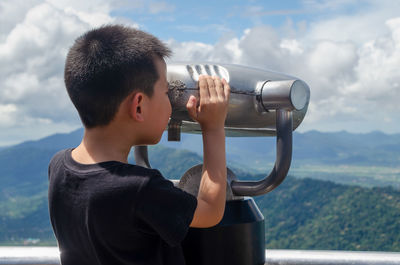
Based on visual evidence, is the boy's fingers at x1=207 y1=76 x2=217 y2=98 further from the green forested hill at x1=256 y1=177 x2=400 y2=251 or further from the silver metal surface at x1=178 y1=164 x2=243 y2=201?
the green forested hill at x1=256 y1=177 x2=400 y2=251

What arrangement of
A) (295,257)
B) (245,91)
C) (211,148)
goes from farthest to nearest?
(295,257) → (245,91) → (211,148)

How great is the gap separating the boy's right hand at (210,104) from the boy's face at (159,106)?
0.19ft

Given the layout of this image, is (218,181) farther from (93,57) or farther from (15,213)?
(15,213)

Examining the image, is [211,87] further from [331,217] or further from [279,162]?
[331,217]

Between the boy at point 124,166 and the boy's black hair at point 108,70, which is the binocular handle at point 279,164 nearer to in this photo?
the boy at point 124,166

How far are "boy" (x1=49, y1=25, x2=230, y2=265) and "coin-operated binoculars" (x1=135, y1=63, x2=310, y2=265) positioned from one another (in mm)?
90

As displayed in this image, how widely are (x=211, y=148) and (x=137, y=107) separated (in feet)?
0.57

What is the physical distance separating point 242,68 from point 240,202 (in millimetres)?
316

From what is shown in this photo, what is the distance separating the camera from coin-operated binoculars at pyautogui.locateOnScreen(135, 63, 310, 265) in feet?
3.58

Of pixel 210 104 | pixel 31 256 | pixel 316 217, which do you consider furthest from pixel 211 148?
pixel 316 217

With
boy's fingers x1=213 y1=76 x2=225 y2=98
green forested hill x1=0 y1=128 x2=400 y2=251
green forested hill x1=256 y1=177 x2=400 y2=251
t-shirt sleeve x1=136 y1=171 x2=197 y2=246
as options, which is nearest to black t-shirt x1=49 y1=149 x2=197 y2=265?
t-shirt sleeve x1=136 y1=171 x2=197 y2=246

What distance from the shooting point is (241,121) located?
3.78 feet

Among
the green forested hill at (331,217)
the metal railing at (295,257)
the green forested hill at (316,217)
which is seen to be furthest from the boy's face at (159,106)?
the green forested hill at (331,217)

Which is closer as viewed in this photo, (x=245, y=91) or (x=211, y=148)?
(x=211, y=148)
